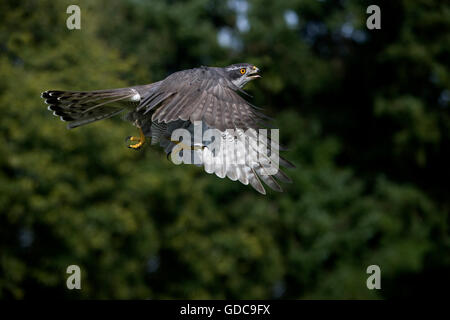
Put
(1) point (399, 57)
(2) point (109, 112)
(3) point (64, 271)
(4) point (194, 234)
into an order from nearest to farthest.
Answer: (2) point (109, 112) → (3) point (64, 271) → (4) point (194, 234) → (1) point (399, 57)

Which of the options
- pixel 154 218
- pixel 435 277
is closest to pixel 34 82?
pixel 154 218

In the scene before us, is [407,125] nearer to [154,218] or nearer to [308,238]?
[308,238]

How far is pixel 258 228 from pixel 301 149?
2.61 m

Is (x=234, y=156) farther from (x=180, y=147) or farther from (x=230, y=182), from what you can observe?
(x=230, y=182)

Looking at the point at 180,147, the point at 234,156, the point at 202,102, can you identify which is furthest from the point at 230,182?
the point at 202,102

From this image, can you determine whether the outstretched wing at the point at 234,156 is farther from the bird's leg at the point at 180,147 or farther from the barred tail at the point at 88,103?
the barred tail at the point at 88,103

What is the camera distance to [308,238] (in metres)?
14.5

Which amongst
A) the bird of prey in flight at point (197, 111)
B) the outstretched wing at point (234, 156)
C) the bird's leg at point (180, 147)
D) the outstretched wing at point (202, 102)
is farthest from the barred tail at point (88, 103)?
the bird's leg at point (180, 147)

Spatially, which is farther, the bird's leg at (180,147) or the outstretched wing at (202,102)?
the bird's leg at (180,147)

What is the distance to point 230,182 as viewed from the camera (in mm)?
14844

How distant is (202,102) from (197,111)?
0.15 m

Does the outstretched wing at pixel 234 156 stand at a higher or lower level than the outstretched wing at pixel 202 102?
lower

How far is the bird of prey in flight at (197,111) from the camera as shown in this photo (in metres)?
4.50

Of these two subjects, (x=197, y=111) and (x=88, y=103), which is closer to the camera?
(x=197, y=111)
